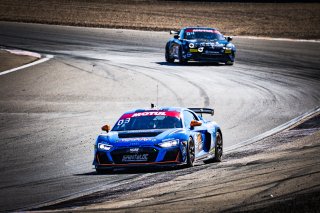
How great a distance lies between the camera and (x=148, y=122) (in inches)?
580

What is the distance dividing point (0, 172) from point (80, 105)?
334 inches

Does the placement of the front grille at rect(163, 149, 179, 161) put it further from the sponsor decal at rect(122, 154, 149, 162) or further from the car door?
the car door

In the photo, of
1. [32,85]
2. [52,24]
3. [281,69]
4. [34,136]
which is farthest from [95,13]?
[34,136]

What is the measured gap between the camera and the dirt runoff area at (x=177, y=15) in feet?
149

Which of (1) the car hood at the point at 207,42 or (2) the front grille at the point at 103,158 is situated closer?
(2) the front grille at the point at 103,158

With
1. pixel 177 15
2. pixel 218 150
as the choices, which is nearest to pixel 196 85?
pixel 218 150

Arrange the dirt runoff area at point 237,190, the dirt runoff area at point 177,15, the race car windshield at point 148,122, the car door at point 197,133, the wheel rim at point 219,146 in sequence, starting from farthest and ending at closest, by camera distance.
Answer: the dirt runoff area at point 177,15 → the wheel rim at point 219,146 → the race car windshield at point 148,122 → the car door at point 197,133 → the dirt runoff area at point 237,190

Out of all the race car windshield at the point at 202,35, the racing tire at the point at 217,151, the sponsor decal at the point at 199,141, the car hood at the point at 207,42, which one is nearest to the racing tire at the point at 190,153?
the sponsor decal at the point at 199,141

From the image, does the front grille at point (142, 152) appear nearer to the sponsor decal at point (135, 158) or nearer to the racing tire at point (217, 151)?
the sponsor decal at point (135, 158)

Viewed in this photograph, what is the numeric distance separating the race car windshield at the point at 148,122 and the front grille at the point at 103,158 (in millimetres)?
954

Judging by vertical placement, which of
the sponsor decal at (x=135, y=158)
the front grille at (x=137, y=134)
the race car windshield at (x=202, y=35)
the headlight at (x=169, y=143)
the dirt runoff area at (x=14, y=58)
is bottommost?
the dirt runoff area at (x=14, y=58)

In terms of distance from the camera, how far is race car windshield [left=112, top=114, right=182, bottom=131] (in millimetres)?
14586

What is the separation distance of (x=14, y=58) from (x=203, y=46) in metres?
6.59

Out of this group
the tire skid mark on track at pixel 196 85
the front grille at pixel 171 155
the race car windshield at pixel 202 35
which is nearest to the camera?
the front grille at pixel 171 155
